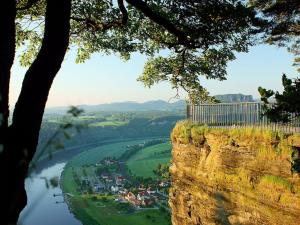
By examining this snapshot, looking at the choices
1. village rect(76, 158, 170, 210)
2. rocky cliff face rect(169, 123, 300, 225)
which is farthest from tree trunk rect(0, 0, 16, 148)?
village rect(76, 158, 170, 210)

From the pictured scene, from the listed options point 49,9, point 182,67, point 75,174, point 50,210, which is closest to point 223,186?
point 182,67

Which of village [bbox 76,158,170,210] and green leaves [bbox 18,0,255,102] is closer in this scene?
green leaves [bbox 18,0,255,102]

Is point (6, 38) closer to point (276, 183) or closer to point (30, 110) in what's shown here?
point (30, 110)

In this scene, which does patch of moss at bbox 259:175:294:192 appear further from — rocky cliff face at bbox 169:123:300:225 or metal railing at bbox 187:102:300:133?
metal railing at bbox 187:102:300:133

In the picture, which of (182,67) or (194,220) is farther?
(194,220)

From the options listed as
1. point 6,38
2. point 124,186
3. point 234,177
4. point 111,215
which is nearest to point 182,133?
point 234,177

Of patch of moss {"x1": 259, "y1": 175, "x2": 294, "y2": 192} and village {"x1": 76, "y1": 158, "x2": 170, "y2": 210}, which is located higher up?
patch of moss {"x1": 259, "y1": 175, "x2": 294, "y2": 192}

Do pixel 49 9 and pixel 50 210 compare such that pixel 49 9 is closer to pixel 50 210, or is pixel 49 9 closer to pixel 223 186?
pixel 223 186
